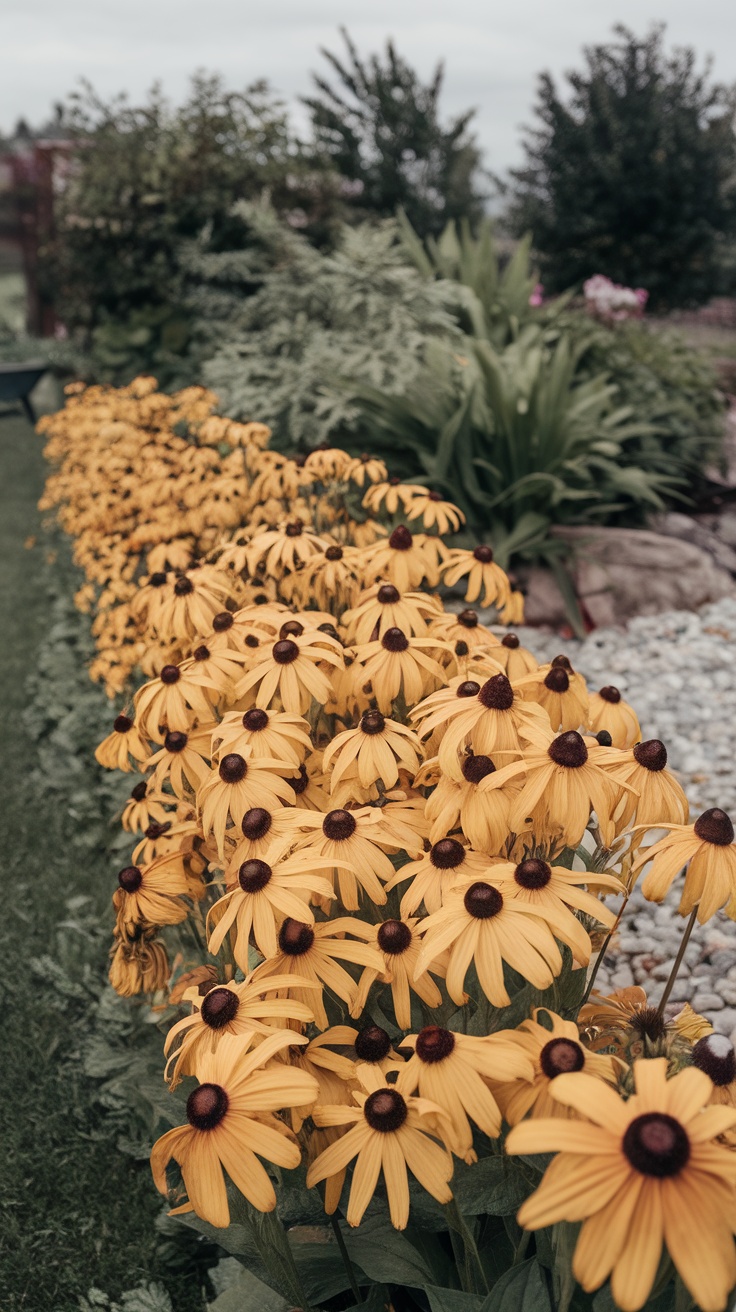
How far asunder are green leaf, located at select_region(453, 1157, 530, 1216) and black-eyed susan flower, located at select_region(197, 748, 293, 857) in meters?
0.50

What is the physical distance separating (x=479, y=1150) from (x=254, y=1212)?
0.31 meters

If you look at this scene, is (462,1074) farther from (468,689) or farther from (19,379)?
(19,379)

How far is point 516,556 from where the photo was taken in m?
4.07

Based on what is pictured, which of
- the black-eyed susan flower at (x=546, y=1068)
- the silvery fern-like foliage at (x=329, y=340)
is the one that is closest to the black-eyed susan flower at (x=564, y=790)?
the black-eyed susan flower at (x=546, y=1068)

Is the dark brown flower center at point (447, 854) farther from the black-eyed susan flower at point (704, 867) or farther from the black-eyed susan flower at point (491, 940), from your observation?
Answer: the black-eyed susan flower at point (704, 867)

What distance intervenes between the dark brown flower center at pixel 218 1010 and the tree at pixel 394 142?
33.8 feet

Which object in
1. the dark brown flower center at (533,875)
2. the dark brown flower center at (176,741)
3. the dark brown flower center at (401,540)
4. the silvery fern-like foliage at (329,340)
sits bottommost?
the dark brown flower center at (176,741)

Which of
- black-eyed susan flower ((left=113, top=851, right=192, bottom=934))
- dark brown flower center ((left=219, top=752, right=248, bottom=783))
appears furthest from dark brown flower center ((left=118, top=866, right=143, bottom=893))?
dark brown flower center ((left=219, top=752, right=248, bottom=783))

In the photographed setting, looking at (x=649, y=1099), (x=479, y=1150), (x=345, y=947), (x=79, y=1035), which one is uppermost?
(x=649, y=1099)

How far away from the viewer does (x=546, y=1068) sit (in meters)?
0.91

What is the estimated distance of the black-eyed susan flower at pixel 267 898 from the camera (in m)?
1.03

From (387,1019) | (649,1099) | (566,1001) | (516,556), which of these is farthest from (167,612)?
(516,556)

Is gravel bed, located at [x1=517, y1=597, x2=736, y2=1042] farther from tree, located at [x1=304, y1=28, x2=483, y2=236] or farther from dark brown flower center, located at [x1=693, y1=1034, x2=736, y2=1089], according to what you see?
tree, located at [x1=304, y1=28, x2=483, y2=236]

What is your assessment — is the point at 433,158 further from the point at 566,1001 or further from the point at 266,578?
the point at 566,1001
